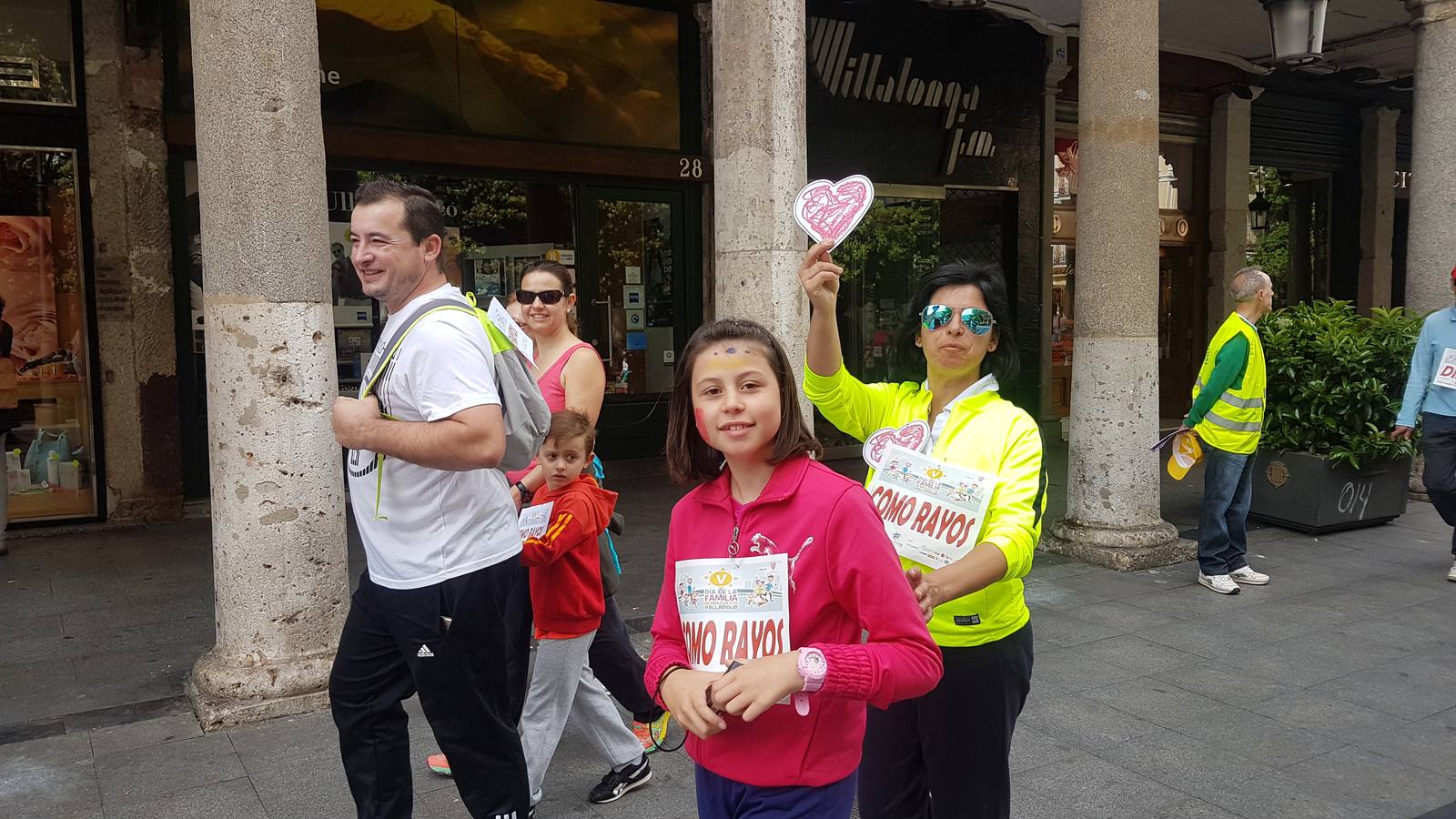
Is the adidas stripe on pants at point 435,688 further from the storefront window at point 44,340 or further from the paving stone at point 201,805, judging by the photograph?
the storefront window at point 44,340

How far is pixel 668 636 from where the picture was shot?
7.16 ft

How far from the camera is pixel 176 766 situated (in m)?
4.13

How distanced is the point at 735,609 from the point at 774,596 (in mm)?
85

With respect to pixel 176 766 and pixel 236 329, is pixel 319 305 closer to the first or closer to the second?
pixel 236 329

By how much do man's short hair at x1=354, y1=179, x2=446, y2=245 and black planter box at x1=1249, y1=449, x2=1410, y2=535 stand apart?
298 inches

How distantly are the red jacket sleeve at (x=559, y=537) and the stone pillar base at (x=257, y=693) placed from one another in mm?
1760

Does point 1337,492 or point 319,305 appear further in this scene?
point 1337,492

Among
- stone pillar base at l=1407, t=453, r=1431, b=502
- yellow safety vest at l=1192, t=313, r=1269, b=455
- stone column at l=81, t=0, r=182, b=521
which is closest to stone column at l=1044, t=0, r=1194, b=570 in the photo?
yellow safety vest at l=1192, t=313, r=1269, b=455

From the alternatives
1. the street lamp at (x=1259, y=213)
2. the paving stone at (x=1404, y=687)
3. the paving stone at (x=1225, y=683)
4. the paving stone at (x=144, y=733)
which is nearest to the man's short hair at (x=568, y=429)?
the paving stone at (x=144, y=733)

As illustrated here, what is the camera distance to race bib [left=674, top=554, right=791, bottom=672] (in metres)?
2.02

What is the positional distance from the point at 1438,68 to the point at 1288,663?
23.6 feet

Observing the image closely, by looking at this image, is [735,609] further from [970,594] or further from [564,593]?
[564,593]

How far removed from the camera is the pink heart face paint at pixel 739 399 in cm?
204

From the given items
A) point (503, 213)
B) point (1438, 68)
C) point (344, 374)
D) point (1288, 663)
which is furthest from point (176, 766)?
point (1438, 68)
